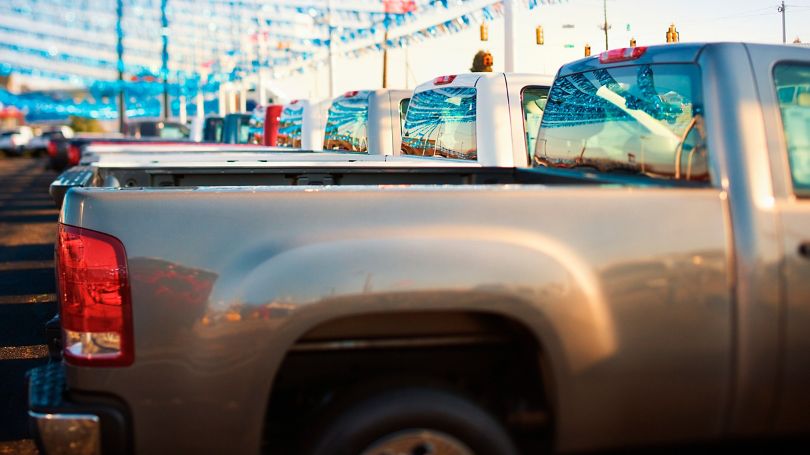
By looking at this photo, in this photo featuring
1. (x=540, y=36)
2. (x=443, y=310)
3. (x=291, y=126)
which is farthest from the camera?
(x=291, y=126)

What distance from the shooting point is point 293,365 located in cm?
303

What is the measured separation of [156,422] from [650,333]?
1478mm

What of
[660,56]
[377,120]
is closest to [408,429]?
[660,56]

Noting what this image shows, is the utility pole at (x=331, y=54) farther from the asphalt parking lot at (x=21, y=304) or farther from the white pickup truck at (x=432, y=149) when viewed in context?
the white pickup truck at (x=432, y=149)

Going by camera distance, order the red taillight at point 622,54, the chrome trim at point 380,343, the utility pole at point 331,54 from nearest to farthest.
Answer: the chrome trim at point 380,343
the red taillight at point 622,54
the utility pole at point 331,54

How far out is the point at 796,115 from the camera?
321 cm

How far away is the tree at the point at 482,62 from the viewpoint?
50.4 feet

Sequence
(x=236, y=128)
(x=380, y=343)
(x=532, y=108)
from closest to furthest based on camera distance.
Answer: (x=380, y=343) → (x=532, y=108) → (x=236, y=128)

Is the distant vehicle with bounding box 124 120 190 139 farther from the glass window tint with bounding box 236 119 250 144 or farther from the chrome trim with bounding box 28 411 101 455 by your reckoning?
the chrome trim with bounding box 28 411 101 455

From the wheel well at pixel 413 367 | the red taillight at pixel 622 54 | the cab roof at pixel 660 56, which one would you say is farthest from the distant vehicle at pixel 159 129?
the wheel well at pixel 413 367

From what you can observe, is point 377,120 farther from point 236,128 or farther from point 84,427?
point 236,128

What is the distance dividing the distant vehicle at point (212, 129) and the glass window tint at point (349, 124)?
44.1ft

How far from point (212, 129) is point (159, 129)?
32.0 feet

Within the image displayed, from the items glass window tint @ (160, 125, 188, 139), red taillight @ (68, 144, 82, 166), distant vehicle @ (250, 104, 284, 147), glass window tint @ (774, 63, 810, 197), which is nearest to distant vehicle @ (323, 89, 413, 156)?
distant vehicle @ (250, 104, 284, 147)
